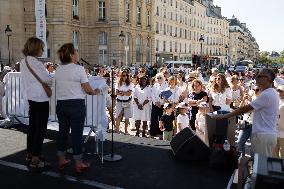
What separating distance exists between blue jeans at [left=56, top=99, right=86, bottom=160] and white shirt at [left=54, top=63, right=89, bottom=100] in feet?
0.31

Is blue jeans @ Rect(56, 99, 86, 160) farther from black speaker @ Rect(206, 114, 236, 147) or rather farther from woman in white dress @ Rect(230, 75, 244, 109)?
woman in white dress @ Rect(230, 75, 244, 109)

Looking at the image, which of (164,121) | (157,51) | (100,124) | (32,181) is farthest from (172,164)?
(157,51)

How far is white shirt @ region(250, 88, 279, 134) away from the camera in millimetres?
5273

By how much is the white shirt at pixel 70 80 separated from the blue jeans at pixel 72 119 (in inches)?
3.7

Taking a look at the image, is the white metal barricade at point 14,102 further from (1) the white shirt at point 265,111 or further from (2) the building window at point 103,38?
(2) the building window at point 103,38

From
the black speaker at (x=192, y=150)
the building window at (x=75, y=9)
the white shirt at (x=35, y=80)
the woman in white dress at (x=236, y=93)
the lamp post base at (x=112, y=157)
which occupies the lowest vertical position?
the lamp post base at (x=112, y=157)

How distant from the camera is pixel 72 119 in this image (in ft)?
18.3

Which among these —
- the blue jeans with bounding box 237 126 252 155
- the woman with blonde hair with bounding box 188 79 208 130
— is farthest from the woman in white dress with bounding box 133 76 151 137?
the blue jeans with bounding box 237 126 252 155

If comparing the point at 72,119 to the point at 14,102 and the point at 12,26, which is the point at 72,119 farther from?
the point at 12,26

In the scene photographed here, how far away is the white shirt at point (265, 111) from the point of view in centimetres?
527

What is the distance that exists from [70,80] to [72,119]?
605mm

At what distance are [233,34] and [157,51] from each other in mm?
72963

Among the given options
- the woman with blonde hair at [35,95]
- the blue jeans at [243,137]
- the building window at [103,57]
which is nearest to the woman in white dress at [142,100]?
the blue jeans at [243,137]

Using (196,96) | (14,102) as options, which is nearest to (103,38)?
(14,102)
